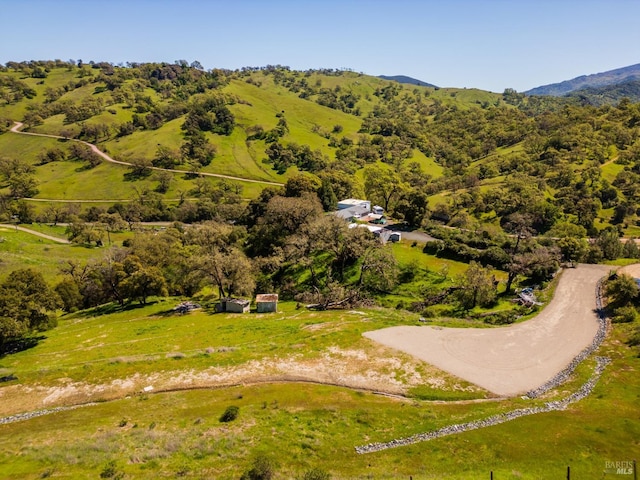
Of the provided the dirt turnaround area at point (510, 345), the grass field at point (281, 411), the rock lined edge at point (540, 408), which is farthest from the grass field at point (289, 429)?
the dirt turnaround area at point (510, 345)

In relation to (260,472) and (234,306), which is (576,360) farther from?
(234,306)

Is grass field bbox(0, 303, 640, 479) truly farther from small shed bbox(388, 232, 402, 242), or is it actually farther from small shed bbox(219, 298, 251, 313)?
small shed bbox(388, 232, 402, 242)

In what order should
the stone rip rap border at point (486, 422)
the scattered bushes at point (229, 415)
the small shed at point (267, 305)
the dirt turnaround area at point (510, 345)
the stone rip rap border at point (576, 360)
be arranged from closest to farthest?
the stone rip rap border at point (486, 422) → the scattered bushes at point (229, 415) → the stone rip rap border at point (576, 360) → the dirt turnaround area at point (510, 345) → the small shed at point (267, 305)

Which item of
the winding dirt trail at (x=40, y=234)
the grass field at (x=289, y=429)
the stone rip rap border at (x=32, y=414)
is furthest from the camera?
the winding dirt trail at (x=40, y=234)

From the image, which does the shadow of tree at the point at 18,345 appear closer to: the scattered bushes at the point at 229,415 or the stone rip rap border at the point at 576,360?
the scattered bushes at the point at 229,415

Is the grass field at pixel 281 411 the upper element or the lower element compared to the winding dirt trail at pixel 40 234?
lower

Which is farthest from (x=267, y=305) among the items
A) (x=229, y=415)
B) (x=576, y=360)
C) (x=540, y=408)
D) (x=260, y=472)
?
(x=576, y=360)

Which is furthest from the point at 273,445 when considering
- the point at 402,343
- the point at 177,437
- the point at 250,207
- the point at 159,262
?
the point at 250,207
